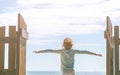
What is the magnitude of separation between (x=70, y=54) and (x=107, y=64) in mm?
1505

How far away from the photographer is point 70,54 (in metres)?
11.9

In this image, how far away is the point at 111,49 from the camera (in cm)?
1302

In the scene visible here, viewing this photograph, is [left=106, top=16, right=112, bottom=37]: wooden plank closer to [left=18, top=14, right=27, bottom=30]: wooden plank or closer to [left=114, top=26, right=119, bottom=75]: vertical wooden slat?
[left=114, top=26, right=119, bottom=75]: vertical wooden slat

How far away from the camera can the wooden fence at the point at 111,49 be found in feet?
41.8

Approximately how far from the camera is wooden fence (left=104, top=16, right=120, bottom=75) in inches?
502

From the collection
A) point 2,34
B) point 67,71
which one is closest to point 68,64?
point 67,71

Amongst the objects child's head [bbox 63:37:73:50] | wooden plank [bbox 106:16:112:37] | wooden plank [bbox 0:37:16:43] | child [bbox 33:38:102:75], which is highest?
wooden plank [bbox 106:16:112:37]

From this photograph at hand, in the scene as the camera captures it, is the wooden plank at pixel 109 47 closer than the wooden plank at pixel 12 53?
Yes

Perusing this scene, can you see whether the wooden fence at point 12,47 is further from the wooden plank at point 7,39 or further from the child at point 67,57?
the child at point 67,57

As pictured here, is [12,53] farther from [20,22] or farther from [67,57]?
[67,57]

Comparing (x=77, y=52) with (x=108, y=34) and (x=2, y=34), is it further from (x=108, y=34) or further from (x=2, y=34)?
(x=2, y=34)

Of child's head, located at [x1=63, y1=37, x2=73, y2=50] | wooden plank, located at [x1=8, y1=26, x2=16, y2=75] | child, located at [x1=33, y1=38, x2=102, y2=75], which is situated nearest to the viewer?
child's head, located at [x1=63, y1=37, x2=73, y2=50]

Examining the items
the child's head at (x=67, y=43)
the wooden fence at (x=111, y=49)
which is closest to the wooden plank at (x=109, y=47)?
the wooden fence at (x=111, y=49)

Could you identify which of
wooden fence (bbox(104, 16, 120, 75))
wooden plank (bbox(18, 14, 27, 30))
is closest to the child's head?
wooden fence (bbox(104, 16, 120, 75))
